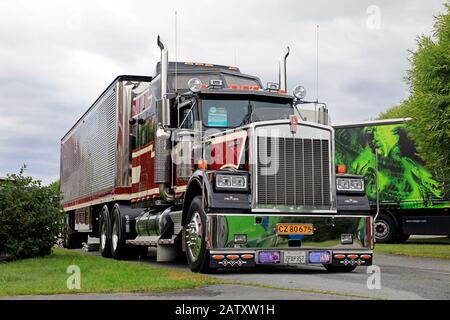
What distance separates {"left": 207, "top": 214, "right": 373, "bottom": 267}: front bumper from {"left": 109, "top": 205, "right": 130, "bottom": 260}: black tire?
585 cm

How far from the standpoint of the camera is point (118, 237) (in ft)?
53.0

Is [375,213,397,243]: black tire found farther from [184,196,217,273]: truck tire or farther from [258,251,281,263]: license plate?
[258,251,281,263]: license plate

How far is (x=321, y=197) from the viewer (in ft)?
37.3

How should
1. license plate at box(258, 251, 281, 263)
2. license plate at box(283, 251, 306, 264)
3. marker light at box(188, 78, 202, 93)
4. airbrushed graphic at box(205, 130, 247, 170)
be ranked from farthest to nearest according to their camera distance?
marker light at box(188, 78, 202, 93) < airbrushed graphic at box(205, 130, 247, 170) < license plate at box(283, 251, 306, 264) < license plate at box(258, 251, 281, 263)

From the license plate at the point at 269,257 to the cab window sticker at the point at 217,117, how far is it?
277cm

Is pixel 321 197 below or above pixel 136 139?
below

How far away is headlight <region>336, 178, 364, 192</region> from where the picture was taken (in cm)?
1170

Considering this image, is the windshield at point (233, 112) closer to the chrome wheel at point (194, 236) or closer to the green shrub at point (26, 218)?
the chrome wheel at point (194, 236)

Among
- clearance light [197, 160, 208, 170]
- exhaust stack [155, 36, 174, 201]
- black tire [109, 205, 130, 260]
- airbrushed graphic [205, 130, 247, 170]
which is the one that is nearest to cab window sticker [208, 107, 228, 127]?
airbrushed graphic [205, 130, 247, 170]
